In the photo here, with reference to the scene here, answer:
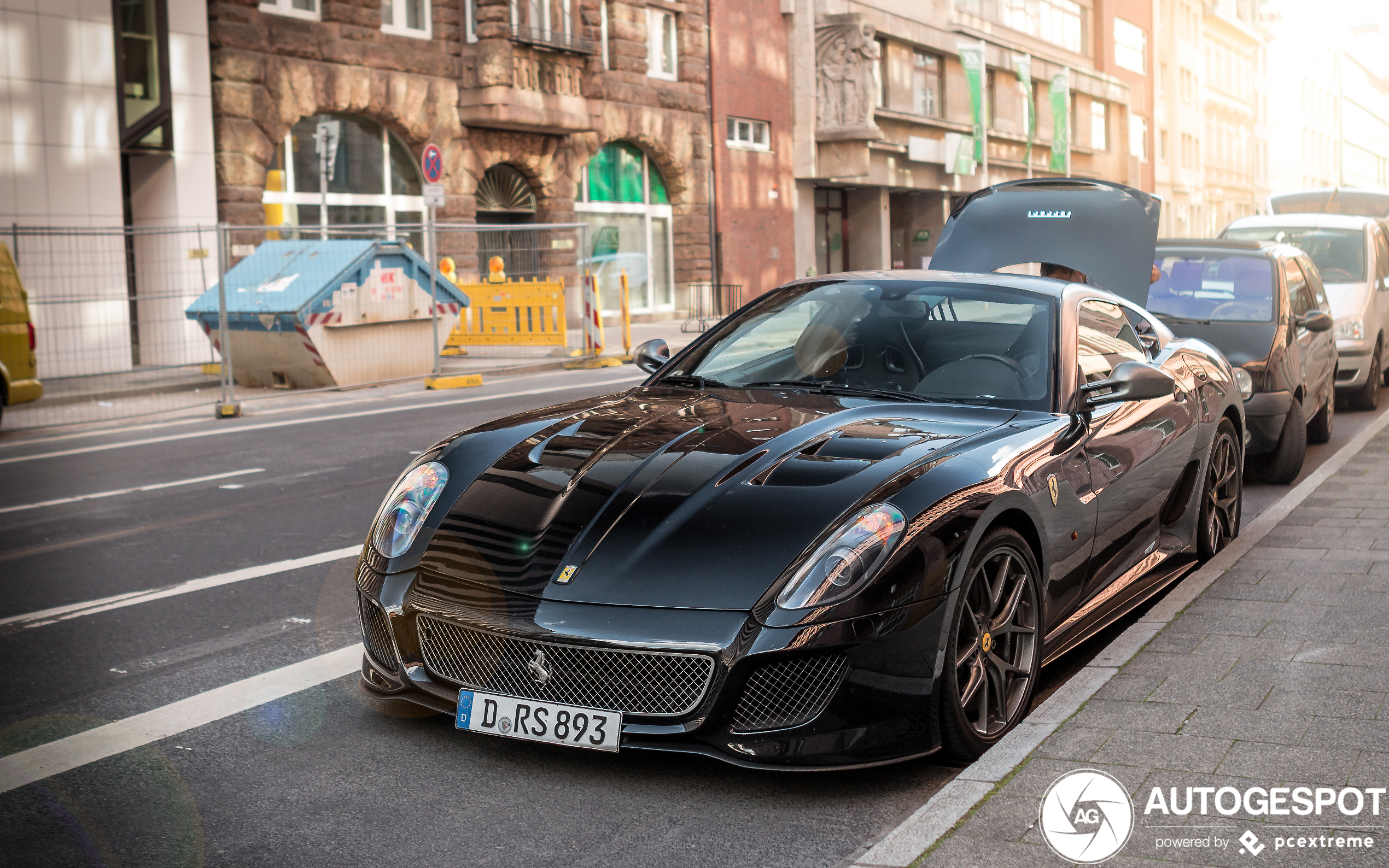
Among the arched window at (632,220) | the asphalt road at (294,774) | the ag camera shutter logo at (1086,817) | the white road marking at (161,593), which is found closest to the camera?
the ag camera shutter logo at (1086,817)

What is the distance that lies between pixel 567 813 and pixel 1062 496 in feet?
6.04

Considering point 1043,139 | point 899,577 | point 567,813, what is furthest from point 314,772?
point 1043,139

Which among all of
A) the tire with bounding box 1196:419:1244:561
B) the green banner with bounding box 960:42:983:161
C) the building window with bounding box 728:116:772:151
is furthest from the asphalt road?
the green banner with bounding box 960:42:983:161

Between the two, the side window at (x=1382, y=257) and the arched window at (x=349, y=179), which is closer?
the side window at (x=1382, y=257)

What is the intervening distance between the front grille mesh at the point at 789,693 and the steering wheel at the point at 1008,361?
164 centimetres

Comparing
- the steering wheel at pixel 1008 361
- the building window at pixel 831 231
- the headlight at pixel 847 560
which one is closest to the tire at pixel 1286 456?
the steering wheel at pixel 1008 361

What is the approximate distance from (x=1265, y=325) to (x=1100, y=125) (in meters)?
53.3

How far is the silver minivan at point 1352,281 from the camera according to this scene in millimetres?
12344

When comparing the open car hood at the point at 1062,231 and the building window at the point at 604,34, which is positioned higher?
the building window at the point at 604,34

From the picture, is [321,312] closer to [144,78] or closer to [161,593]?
[144,78]

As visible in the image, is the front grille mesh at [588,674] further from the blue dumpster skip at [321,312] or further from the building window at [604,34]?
the building window at [604,34]

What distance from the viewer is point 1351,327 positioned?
40.6 feet

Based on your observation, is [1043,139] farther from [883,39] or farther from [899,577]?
[899,577]

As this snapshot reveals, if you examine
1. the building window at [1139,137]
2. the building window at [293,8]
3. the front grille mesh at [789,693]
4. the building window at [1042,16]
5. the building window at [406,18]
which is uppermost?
the building window at [1042,16]
